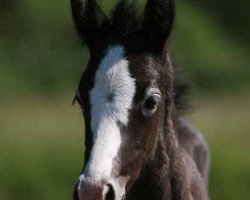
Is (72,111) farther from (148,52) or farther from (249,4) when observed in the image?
(148,52)

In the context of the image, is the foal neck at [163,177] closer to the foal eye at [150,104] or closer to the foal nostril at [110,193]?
the foal eye at [150,104]

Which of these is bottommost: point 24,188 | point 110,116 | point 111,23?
point 24,188

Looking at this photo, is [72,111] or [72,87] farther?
[72,87]

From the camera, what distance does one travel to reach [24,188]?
1467 centimetres

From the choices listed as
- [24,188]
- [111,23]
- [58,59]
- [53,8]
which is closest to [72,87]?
[58,59]

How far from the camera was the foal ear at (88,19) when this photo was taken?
7.26 meters

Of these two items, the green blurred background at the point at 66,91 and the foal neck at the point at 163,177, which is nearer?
the foal neck at the point at 163,177

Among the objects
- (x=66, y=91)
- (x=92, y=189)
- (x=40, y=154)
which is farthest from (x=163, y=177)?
(x=66, y=91)

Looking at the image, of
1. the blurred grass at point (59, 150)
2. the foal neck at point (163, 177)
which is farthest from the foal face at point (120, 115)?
the blurred grass at point (59, 150)

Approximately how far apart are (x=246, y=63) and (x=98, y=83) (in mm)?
17469

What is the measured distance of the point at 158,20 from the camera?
7.13 meters

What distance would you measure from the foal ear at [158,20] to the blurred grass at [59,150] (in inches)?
279

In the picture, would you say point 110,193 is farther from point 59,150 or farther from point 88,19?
point 59,150

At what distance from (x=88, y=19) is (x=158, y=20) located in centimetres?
50
